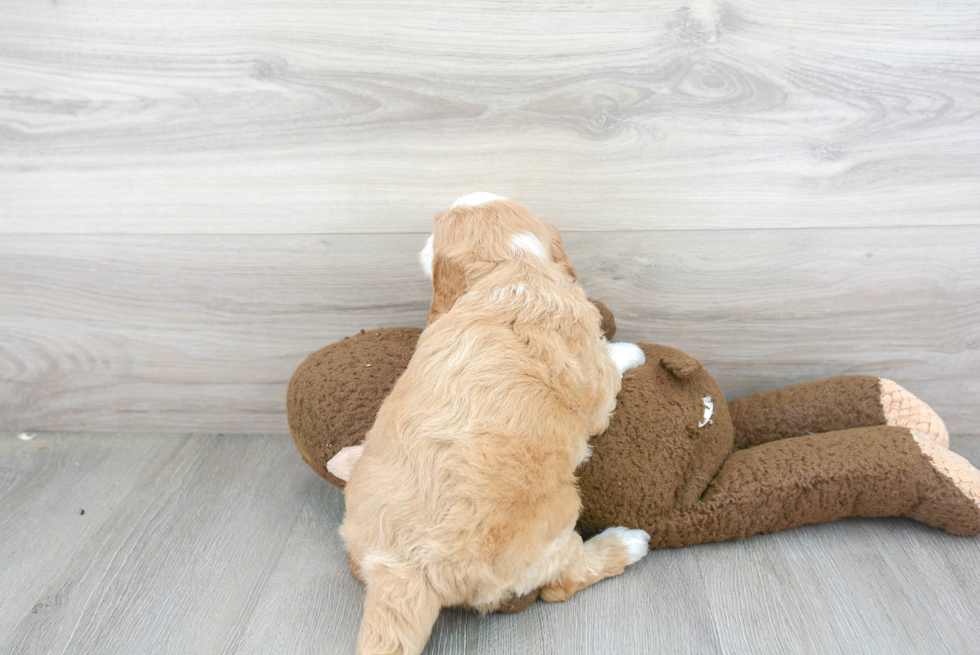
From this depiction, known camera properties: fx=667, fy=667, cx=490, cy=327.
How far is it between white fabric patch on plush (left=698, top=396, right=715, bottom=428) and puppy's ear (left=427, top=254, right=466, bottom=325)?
563 millimetres

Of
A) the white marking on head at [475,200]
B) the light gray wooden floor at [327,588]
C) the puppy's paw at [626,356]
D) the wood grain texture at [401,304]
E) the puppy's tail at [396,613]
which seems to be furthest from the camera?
the wood grain texture at [401,304]

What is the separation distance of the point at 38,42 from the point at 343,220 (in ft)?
2.64

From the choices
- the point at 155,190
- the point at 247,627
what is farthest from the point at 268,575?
the point at 155,190

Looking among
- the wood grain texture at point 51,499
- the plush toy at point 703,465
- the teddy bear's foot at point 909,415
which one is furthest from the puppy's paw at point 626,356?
the wood grain texture at point 51,499

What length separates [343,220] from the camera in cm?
161

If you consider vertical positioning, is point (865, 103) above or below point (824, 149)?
above

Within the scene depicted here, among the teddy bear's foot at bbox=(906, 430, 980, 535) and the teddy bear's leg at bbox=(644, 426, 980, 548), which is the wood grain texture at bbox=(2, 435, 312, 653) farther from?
the teddy bear's foot at bbox=(906, 430, 980, 535)

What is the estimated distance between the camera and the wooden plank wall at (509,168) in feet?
4.85

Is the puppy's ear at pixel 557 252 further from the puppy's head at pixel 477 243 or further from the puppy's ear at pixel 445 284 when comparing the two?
the puppy's ear at pixel 445 284

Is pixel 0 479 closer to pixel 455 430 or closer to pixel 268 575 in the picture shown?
pixel 268 575

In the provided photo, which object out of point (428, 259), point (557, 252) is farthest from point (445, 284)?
point (557, 252)

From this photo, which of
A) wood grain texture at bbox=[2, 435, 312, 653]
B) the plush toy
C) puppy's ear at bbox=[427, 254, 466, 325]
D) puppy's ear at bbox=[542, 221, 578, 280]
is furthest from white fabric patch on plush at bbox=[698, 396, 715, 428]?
wood grain texture at bbox=[2, 435, 312, 653]

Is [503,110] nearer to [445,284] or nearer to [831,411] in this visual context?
[445,284]

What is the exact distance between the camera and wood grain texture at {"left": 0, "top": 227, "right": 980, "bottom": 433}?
5.24 feet
